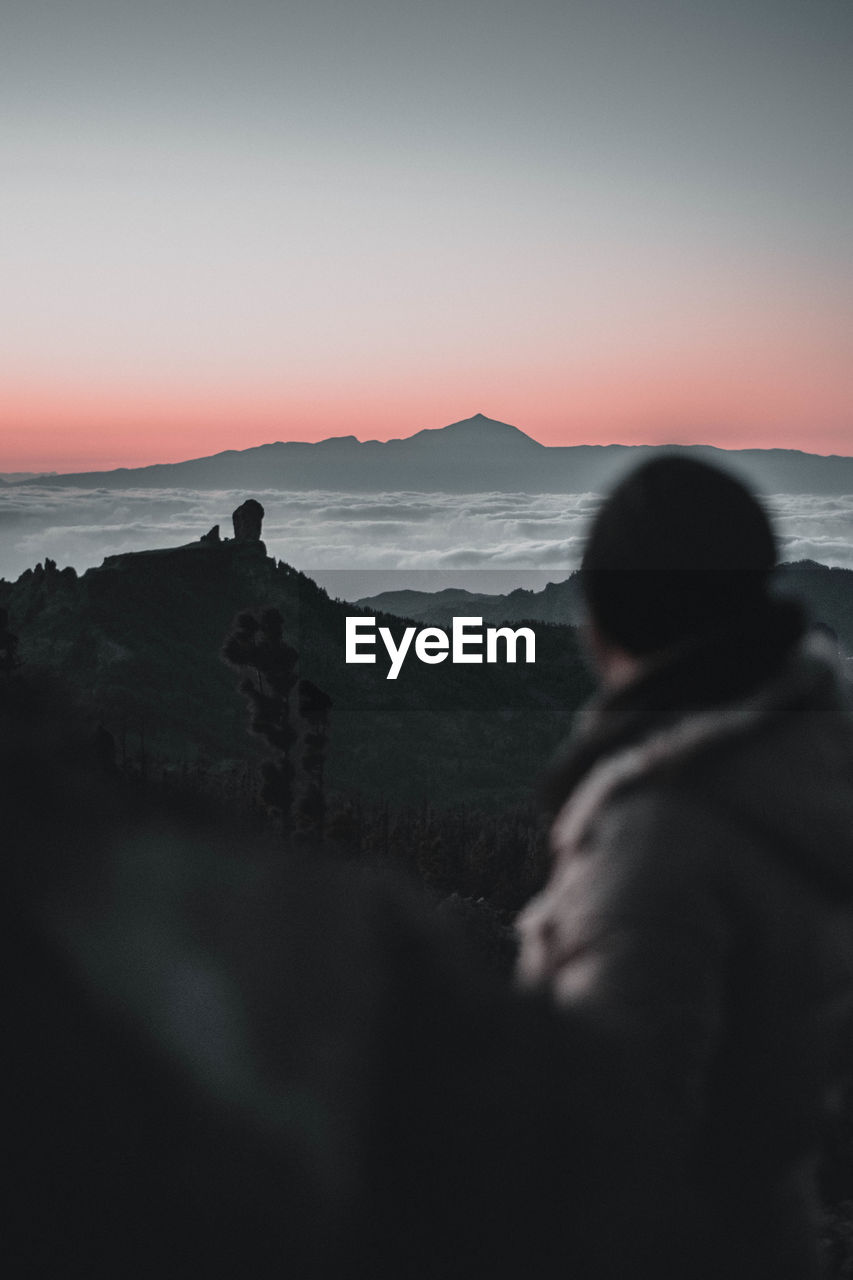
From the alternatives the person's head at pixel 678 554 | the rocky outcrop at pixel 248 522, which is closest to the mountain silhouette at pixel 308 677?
the rocky outcrop at pixel 248 522

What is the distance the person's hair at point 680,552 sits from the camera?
164 cm

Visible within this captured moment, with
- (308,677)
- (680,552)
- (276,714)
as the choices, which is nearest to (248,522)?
(308,677)

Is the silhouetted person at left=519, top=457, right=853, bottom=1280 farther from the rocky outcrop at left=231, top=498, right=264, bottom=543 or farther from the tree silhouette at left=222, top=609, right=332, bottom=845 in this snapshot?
the rocky outcrop at left=231, top=498, right=264, bottom=543

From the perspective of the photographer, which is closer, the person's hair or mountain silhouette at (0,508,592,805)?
the person's hair

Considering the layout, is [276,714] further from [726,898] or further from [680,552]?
[726,898]

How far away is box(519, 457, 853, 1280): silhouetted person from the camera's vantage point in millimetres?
1123

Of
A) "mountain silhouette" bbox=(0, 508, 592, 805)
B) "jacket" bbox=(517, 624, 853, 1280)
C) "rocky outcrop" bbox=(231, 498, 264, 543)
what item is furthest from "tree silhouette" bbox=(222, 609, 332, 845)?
"rocky outcrop" bbox=(231, 498, 264, 543)

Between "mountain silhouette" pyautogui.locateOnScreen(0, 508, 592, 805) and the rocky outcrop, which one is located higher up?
the rocky outcrop

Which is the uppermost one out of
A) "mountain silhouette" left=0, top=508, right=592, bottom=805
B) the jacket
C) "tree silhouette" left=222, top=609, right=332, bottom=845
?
the jacket

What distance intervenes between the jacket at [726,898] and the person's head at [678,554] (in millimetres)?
93

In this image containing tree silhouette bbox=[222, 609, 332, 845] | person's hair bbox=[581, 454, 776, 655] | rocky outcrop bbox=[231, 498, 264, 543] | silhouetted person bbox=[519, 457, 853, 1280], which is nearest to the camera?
silhouetted person bbox=[519, 457, 853, 1280]

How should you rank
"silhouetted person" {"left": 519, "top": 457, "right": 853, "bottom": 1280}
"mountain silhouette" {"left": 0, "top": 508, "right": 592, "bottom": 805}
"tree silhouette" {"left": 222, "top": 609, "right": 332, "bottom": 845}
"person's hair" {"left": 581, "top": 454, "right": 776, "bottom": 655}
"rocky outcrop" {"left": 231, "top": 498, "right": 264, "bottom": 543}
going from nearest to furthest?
1. "silhouetted person" {"left": 519, "top": 457, "right": 853, "bottom": 1280}
2. "person's hair" {"left": 581, "top": 454, "right": 776, "bottom": 655}
3. "tree silhouette" {"left": 222, "top": 609, "right": 332, "bottom": 845}
4. "mountain silhouette" {"left": 0, "top": 508, "right": 592, "bottom": 805}
5. "rocky outcrop" {"left": 231, "top": 498, "right": 264, "bottom": 543}

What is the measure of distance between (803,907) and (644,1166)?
799 mm

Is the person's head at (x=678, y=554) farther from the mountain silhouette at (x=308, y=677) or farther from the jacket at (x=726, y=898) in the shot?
the mountain silhouette at (x=308, y=677)
